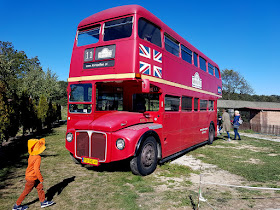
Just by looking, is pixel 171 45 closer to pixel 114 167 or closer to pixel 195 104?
pixel 195 104

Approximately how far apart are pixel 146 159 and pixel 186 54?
4.75 m

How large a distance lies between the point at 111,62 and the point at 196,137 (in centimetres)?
563

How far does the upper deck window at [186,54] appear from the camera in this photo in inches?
312

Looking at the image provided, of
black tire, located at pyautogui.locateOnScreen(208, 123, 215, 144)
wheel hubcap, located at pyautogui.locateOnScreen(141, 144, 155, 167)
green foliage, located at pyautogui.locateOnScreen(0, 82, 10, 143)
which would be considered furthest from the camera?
black tire, located at pyautogui.locateOnScreen(208, 123, 215, 144)

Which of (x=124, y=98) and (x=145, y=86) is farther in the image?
(x=124, y=98)

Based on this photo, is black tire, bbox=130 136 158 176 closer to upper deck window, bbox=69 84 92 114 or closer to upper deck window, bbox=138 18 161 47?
upper deck window, bbox=69 84 92 114

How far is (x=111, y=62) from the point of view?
5609 mm

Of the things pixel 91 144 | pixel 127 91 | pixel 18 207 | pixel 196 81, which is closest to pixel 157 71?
pixel 127 91

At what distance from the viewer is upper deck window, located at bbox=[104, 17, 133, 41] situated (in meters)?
5.50

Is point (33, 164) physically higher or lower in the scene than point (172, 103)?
lower

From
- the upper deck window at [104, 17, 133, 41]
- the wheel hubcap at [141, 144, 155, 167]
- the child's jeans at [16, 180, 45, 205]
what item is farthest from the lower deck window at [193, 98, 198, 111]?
the child's jeans at [16, 180, 45, 205]

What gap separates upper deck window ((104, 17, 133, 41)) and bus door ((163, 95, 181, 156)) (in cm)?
234

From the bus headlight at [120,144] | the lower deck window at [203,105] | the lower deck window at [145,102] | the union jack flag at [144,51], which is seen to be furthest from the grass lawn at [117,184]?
the union jack flag at [144,51]

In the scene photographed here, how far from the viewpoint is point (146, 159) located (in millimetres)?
5520
